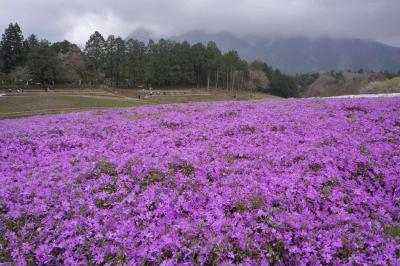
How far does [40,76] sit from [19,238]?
97.5 m

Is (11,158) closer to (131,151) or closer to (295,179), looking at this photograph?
(131,151)

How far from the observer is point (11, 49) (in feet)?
332

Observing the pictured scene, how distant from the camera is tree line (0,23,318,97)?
9262 cm

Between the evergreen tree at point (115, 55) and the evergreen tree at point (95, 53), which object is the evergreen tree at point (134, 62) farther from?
the evergreen tree at point (95, 53)

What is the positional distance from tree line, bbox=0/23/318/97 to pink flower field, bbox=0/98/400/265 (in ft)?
302

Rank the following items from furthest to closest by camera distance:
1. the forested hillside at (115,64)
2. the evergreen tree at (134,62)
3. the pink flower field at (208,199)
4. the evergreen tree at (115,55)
A: the evergreen tree at (115,55)
the evergreen tree at (134,62)
the forested hillside at (115,64)
the pink flower field at (208,199)

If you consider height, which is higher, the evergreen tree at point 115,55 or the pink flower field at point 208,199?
the evergreen tree at point 115,55

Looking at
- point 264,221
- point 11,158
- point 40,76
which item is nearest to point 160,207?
point 264,221

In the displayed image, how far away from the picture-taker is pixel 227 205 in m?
6.76

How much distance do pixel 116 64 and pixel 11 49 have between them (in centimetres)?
3238

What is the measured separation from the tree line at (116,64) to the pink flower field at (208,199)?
302 feet

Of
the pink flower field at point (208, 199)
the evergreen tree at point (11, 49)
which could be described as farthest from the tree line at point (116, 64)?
the pink flower field at point (208, 199)

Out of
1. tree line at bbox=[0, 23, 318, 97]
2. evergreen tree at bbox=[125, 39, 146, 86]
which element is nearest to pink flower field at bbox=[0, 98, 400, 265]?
tree line at bbox=[0, 23, 318, 97]

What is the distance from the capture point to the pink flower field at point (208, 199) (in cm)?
546
